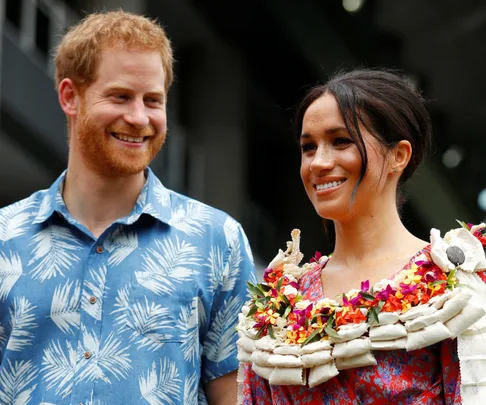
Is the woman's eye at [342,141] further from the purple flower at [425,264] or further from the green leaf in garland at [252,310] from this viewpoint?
the green leaf in garland at [252,310]

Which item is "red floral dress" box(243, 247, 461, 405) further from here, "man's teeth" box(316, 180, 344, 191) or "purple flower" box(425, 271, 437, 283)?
"man's teeth" box(316, 180, 344, 191)

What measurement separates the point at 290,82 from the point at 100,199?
419 inches

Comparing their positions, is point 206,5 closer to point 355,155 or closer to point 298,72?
point 298,72

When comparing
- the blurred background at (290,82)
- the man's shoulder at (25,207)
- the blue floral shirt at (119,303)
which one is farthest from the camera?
the blurred background at (290,82)

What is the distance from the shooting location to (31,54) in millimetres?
11516

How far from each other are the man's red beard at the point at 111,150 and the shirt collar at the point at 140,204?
0.43ft

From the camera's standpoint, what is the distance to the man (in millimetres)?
4527

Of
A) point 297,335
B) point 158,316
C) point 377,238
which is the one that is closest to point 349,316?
point 297,335

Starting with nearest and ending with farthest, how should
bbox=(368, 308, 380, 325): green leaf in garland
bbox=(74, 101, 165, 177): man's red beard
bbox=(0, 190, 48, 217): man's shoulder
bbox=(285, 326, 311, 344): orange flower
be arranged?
bbox=(368, 308, 380, 325): green leaf in garland → bbox=(285, 326, 311, 344): orange flower → bbox=(74, 101, 165, 177): man's red beard → bbox=(0, 190, 48, 217): man's shoulder

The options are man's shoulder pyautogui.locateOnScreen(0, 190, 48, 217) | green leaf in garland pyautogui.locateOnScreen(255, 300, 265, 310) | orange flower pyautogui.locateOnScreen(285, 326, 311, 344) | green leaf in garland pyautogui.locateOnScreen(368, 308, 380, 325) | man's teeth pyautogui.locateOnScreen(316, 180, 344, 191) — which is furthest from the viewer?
man's shoulder pyautogui.locateOnScreen(0, 190, 48, 217)

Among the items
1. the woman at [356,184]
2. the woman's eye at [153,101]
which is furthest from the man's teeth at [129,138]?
the woman at [356,184]

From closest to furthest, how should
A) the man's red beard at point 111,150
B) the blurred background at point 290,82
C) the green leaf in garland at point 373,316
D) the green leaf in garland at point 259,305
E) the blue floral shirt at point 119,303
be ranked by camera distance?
the green leaf in garland at point 373,316 → the green leaf in garland at point 259,305 → the blue floral shirt at point 119,303 → the man's red beard at point 111,150 → the blurred background at point 290,82

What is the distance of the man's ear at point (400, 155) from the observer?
405cm

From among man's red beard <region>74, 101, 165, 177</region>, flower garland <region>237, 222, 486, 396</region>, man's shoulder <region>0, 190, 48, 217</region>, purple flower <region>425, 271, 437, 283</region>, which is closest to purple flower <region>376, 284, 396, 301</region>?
flower garland <region>237, 222, 486, 396</region>
